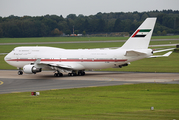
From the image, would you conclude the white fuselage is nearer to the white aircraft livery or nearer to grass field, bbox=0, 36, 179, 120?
the white aircraft livery

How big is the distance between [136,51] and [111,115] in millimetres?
26938

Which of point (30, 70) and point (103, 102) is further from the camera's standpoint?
point (30, 70)

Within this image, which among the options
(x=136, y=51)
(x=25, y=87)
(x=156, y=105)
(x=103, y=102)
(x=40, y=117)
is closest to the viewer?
(x=40, y=117)

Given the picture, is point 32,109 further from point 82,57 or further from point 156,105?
point 82,57

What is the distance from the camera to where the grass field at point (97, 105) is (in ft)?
69.0

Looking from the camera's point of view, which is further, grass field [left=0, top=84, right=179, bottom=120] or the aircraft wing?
the aircraft wing

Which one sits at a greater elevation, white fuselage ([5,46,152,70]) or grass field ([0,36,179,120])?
white fuselage ([5,46,152,70])

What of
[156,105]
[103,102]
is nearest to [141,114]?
[156,105]

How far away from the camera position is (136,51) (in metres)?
47.0

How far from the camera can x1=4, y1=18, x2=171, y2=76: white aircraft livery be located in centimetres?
4806

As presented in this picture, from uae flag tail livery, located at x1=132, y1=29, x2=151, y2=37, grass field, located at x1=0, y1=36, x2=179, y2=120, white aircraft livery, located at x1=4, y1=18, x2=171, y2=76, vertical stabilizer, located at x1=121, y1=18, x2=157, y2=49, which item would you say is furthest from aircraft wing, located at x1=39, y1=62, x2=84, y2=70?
grass field, located at x1=0, y1=36, x2=179, y2=120

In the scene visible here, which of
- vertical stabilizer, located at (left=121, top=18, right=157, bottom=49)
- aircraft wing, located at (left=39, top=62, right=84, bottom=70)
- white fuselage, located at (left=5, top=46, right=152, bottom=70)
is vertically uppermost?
vertical stabilizer, located at (left=121, top=18, right=157, bottom=49)

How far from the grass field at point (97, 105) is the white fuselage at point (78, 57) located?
12908 mm

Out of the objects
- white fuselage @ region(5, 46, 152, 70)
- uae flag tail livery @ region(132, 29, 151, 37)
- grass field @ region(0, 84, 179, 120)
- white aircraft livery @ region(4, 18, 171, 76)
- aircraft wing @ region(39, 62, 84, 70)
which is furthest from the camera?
aircraft wing @ region(39, 62, 84, 70)
